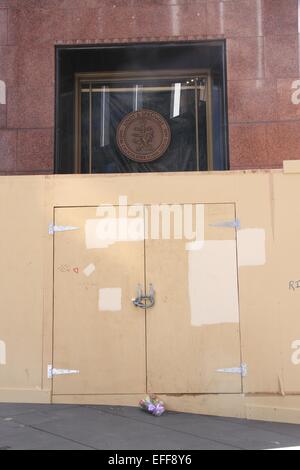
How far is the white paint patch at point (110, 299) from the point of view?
21.8 ft

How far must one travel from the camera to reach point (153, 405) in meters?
6.25

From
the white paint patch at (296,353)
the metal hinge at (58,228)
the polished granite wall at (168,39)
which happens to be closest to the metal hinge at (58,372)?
the metal hinge at (58,228)

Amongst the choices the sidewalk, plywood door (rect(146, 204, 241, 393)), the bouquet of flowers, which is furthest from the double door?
the sidewalk

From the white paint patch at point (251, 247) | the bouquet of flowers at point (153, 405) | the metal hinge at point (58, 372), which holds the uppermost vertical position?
the white paint patch at point (251, 247)

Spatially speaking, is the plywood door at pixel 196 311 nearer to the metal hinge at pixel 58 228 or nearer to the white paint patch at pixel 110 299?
the white paint patch at pixel 110 299

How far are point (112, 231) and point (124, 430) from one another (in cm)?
234

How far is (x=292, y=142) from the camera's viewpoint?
929cm

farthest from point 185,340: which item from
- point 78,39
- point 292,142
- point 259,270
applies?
point 78,39

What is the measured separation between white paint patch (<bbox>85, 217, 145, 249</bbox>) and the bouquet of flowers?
1847 mm

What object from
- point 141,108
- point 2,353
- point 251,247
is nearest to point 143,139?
point 141,108

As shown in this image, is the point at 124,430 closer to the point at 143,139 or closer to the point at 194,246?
the point at 194,246

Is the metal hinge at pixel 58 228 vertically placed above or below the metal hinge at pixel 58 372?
above

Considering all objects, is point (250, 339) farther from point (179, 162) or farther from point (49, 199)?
point (179, 162)

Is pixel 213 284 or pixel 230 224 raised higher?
pixel 230 224
